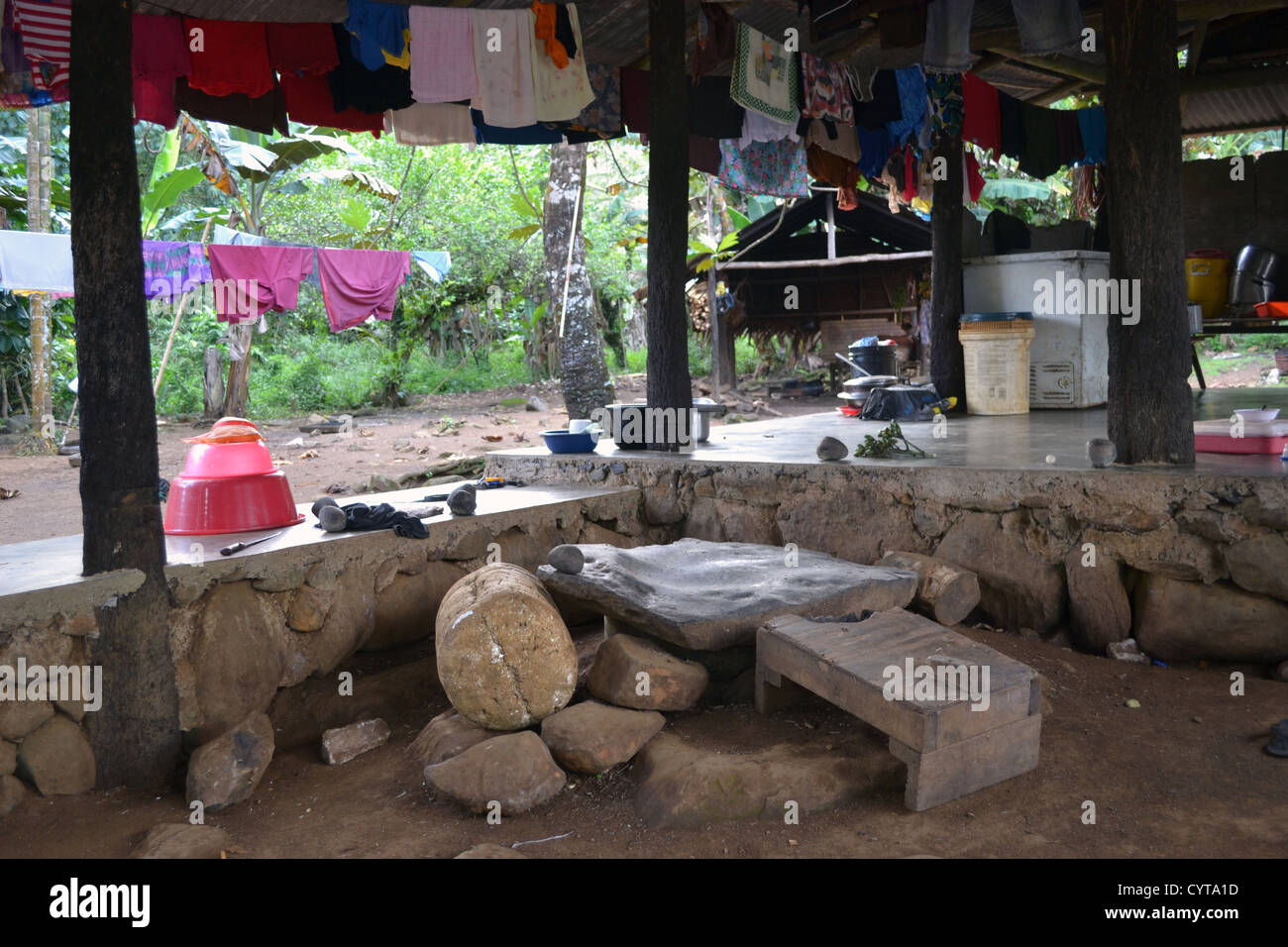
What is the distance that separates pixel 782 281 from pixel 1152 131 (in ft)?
38.3

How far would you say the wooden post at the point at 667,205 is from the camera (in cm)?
566

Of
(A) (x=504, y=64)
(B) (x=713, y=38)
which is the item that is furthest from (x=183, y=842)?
(B) (x=713, y=38)


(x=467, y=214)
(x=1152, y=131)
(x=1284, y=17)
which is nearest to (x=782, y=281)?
(x=467, y=214)

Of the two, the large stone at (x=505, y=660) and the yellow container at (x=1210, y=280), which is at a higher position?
the yellow container at (x=1210, y=280)

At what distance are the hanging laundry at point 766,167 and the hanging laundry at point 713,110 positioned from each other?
0.75 m

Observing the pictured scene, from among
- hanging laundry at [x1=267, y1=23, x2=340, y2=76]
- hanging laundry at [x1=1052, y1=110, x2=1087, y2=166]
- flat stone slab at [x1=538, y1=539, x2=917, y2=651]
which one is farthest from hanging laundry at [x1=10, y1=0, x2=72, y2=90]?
hanging laundry at [x1=1052, y1=110, x2=1087, y2=166]

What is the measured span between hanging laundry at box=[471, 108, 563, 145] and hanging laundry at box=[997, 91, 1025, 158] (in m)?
4.01

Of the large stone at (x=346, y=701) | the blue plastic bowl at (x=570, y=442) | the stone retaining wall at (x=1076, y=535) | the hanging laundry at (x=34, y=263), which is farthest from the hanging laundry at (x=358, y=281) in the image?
the large stone at (x=346, y=701)

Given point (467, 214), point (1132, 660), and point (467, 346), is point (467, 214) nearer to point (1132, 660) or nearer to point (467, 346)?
point (467, 346)

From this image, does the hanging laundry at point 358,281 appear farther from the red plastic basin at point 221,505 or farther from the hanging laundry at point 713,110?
the red plastic basin at point 221,505

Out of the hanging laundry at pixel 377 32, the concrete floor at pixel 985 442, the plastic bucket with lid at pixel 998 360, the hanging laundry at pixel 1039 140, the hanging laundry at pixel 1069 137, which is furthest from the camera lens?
the hanging laundry at pixel 1069 137

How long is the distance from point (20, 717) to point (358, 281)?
10104mm

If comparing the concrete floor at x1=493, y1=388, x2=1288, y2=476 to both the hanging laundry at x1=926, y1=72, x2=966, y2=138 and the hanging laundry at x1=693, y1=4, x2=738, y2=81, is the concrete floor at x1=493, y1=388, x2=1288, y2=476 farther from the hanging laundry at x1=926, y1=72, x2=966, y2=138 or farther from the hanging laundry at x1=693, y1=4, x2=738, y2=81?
the hanging laundry at x1=693, y1=4, x2=738, y2=81

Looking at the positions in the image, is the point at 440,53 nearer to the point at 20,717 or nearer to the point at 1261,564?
the point at 20,717
